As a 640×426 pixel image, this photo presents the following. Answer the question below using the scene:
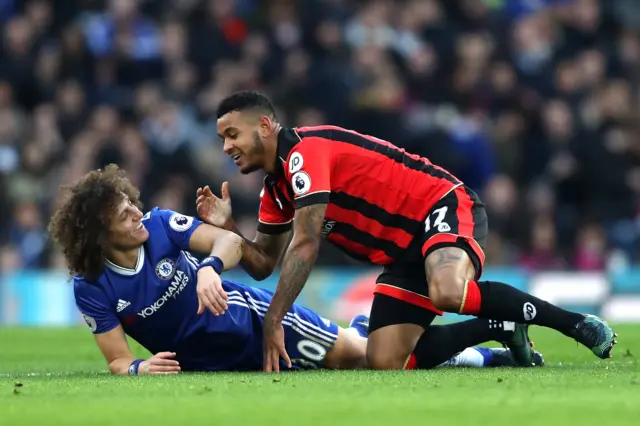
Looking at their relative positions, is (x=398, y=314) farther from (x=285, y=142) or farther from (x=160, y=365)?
(x=160, y=365)

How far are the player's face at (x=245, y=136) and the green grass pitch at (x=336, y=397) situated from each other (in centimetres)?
139

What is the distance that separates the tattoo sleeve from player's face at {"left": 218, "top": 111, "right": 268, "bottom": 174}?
1.74ft

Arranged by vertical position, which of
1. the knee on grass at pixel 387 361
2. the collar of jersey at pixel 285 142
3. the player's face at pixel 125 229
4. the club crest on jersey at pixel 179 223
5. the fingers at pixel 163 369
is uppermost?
the collar of jersey at pixel 285 142

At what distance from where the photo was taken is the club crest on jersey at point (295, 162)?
756 cm

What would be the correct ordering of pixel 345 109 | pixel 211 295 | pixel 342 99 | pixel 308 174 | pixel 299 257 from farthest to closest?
pixel 342 99
pixel 345 109
pixel 308 174
pixel 299 257
pixel 211 295

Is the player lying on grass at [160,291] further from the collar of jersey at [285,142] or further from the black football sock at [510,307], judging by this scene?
the black football sock at [510,307]

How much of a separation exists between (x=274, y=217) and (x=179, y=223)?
919 millimetres

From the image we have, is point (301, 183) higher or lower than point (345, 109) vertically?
lower

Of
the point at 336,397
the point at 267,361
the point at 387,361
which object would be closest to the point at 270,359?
the point at 267,361

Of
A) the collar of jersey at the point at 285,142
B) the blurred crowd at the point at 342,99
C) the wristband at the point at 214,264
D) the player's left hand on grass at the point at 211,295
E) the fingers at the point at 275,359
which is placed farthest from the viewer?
the blurred crowd at the point at 342,99

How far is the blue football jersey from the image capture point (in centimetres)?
730

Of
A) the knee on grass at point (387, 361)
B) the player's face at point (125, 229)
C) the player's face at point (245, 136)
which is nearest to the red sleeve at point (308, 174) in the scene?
the player's face at point (245, 136)

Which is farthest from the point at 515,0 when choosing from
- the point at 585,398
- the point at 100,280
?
the point at 585,398

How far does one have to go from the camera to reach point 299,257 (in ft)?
24.4
